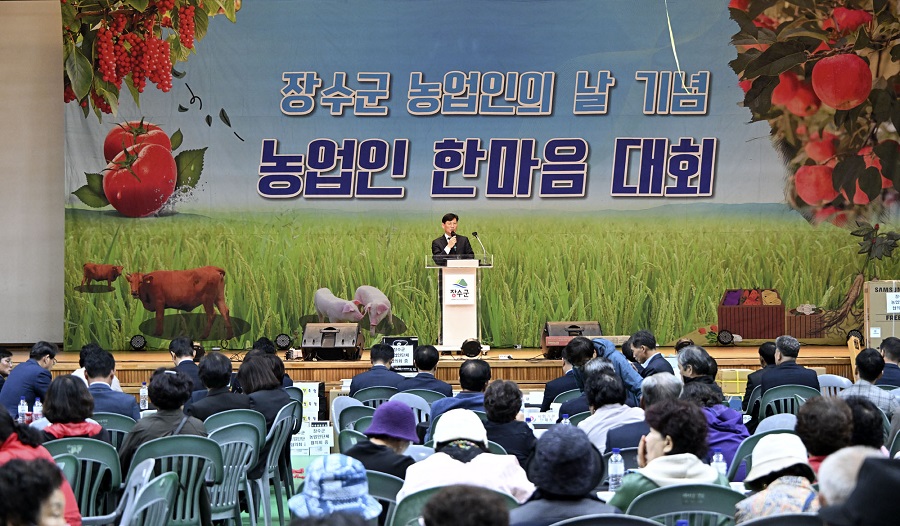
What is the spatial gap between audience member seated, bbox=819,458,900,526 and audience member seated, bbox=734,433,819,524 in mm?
1273

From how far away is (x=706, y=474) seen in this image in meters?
3.21

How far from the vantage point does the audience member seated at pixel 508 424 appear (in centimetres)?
431

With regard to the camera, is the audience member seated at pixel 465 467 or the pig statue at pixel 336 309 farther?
the pig statue at pixel 336 309

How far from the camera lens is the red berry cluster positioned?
36.9ft

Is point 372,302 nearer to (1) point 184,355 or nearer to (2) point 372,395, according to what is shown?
(1) point 184,355

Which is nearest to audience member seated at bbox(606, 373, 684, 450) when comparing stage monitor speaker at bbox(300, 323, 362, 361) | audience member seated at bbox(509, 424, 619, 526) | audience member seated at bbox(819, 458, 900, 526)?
audience member seated at bbox(509, 424, 619, 526)

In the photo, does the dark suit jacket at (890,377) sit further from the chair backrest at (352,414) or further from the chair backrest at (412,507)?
the chair backrest at (412,507)

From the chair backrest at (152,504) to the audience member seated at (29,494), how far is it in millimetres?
669

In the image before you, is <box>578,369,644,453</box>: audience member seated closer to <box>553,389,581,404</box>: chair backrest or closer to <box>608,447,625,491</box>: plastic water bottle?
<box>608,447,625,491</box>: plastic water bottle

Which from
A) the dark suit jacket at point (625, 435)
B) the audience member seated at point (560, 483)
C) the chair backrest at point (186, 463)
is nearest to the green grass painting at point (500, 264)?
the dark suit jacket at point (625, 435)

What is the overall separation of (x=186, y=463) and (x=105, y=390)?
1.46 meters

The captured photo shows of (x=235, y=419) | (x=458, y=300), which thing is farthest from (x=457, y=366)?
(x=235, y=419)

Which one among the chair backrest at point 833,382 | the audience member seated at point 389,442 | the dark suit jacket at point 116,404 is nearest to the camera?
the audience member seated at point 389,442

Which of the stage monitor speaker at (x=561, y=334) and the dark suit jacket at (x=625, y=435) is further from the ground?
the dark suit jacket at (x=625, y=435)
